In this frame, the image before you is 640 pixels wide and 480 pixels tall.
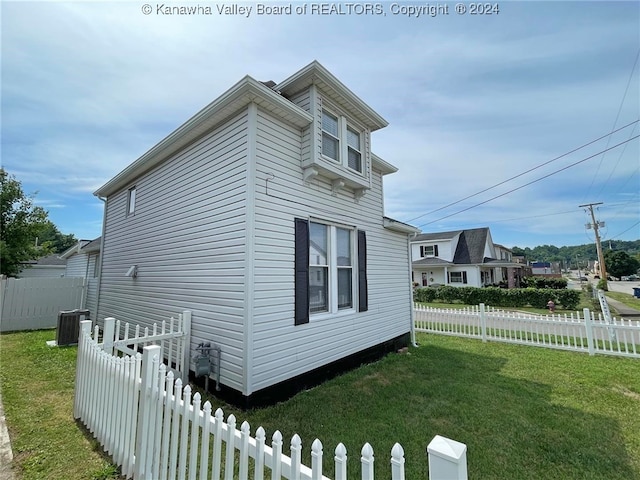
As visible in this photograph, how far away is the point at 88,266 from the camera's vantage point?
13.4m

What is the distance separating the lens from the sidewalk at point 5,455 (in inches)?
98.7

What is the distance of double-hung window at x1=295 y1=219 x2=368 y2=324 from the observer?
4.83m

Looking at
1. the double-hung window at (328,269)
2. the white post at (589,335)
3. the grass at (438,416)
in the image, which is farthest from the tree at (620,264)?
the double-hung window at (328,269)

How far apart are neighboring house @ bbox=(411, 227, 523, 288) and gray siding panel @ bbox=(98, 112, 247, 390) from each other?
20758mm

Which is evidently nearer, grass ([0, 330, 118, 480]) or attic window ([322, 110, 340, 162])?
grass ([0, 330, 118, 480])

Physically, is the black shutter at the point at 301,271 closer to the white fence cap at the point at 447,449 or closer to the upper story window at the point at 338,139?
the upper story window at the point at 338,139

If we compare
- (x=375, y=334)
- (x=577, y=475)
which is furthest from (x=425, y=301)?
(x=577, y=475)

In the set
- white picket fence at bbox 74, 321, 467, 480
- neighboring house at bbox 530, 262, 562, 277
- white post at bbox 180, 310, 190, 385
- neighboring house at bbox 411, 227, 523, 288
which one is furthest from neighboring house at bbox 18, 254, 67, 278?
neighboring house at bbox 530, 262, 562, 277

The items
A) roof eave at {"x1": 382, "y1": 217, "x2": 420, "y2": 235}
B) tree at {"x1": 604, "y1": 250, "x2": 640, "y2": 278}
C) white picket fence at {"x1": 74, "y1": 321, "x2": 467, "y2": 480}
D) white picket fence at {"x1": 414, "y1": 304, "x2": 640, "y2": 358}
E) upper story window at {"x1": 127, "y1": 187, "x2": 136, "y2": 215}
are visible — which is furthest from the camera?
tree at {"x1": 604, "y1": 250, "x2": 640, "y2": 278}

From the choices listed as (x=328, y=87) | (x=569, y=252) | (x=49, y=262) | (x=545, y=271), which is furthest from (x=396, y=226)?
(x=569, y=252)

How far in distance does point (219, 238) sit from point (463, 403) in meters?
4.68

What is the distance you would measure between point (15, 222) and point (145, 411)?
59.7ft

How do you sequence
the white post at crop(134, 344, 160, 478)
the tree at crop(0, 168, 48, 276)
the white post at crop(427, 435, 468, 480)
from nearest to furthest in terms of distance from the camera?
1. the white post at crop(427, 435, 468, 480)
2. the white post at crop(134, 344, 160, 478)
3. the tree at crop(0, 168, 48, 276)

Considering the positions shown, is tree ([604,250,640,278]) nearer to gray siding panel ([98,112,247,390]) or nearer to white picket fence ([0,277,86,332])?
gray siding panel ([98,112,247,390])
